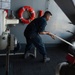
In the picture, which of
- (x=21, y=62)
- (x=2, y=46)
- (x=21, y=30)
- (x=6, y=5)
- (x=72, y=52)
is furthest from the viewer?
(x=21, y=30)

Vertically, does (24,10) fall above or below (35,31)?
above

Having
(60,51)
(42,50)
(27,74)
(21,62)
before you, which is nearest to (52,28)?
(60,51)

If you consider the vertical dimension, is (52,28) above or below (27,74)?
above

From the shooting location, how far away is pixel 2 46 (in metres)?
2.23

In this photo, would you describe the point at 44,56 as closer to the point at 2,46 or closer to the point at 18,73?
the point at 18,73

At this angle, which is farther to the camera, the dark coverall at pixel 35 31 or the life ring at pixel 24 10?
the life ring at pixel 24 10

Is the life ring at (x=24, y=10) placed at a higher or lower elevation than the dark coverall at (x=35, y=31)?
higher

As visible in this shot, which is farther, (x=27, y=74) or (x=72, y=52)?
(x=27, y=74)

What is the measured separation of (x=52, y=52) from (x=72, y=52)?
2.96m

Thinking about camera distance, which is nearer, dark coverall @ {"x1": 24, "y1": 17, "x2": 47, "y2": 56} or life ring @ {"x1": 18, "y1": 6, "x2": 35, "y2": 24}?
dark coverall @ {"x1": 24, "y1": 17, "x2": 47, "y2": 56}

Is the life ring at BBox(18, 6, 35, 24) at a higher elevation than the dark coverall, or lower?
higher

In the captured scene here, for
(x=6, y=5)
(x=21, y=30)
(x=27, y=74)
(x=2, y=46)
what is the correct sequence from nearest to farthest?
(x=2, y=46)
(x=27, y=74)
(x=6, y=5)
(x=21, y=30)

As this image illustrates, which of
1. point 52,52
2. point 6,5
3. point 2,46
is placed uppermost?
point 6,5

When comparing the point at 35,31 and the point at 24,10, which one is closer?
the point at 35,31
